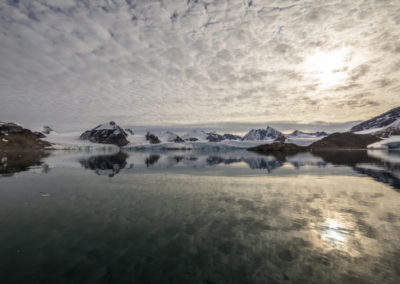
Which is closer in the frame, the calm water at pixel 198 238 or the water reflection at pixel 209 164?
the calm water at pixel 198 238

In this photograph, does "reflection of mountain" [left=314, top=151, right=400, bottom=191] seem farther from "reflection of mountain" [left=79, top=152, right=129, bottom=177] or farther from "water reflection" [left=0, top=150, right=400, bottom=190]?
"reflection of mountain" [left=79, top=152, right=129, bottom=177]

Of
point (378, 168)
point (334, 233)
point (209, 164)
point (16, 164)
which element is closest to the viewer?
point (334, 233)

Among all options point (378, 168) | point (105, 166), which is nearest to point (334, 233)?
point (378, 168)

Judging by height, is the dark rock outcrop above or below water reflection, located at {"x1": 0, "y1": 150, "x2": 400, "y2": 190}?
above

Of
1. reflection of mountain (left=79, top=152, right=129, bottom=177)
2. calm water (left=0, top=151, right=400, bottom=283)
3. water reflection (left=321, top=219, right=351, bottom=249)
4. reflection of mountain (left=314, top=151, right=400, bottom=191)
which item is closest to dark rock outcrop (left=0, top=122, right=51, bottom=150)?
reflection of mountain (left=79, top=152, right=129, bottom=177)

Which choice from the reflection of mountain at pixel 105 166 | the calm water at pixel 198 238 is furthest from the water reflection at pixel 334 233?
the reflection of mountain at pixel 105 166

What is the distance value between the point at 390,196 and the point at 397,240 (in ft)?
31.3

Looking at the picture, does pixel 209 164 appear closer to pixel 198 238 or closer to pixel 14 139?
pixel 198 238

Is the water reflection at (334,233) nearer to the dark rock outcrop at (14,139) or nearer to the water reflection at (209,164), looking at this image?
the water reflection at (209,164)

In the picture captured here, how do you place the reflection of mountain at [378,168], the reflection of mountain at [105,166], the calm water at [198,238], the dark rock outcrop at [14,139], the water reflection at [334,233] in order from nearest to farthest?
the calm water at [198,238]
the water reflection at [334,233]
the reflection of mountain at [378,168]
the reflection of mountain at [105,166]
the dark rock outcrop at [14,139]

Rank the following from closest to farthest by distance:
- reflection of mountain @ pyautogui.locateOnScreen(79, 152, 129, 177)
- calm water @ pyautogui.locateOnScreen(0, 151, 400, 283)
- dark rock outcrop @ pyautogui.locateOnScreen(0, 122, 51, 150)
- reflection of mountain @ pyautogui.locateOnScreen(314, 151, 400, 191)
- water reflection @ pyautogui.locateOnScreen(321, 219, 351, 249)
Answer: calm water @ pyautogui.locateOnScreen(0, 151, 400, 283)
water reflection @ pyautogui.locateOnScreen(321, 219, 351, 249)
reflection of mountain @ pyautogui.locateOnScreen(314, 151, 400, 191)
reflection of mountain @ pyautogui.locateOnScreen(79, 152, 129, 177)
dark rock outcrop @ pyautogui.locateOnScreen(0, 122, 51, 150)

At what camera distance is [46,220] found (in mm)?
10586

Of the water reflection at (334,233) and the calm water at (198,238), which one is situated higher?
the calm water at (198,238)

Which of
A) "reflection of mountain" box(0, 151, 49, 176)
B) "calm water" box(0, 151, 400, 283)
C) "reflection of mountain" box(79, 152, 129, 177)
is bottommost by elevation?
"calm water" box(0, 151, 400, 283)
